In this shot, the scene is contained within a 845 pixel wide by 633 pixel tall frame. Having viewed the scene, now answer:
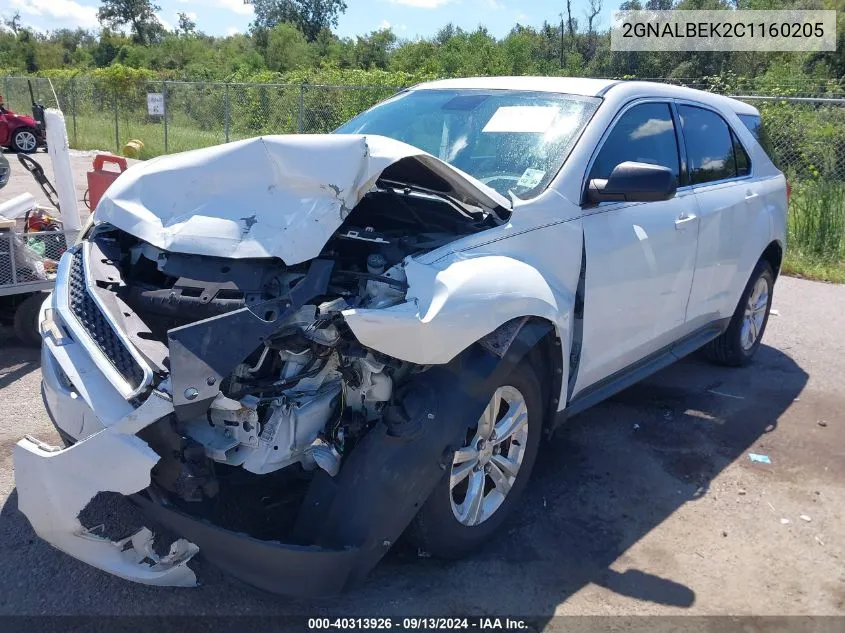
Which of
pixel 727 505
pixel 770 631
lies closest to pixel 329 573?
pixel 770 631

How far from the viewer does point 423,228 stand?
10.8 feet

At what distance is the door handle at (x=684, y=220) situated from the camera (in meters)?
4.30

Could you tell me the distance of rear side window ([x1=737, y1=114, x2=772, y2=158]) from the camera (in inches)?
220

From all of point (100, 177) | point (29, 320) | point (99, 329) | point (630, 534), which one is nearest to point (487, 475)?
point (630, 534)

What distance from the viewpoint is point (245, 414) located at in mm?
2584

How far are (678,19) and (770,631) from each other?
34846 millimetres

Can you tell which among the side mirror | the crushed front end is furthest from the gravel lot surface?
the side mirror

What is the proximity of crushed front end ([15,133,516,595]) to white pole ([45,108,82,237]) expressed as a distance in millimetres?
2748

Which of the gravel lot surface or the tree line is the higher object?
the tree line

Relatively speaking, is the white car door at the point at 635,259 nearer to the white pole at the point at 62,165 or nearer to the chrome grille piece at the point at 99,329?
the chrome grille piece at the point at 99,329

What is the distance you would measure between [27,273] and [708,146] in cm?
470

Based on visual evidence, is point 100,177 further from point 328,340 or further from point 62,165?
point 328,340

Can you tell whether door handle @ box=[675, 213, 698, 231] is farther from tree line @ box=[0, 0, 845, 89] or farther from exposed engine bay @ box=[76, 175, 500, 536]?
tree line @ box=[0, 0, 845, 89]

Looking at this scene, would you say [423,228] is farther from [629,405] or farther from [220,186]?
[629,405]
